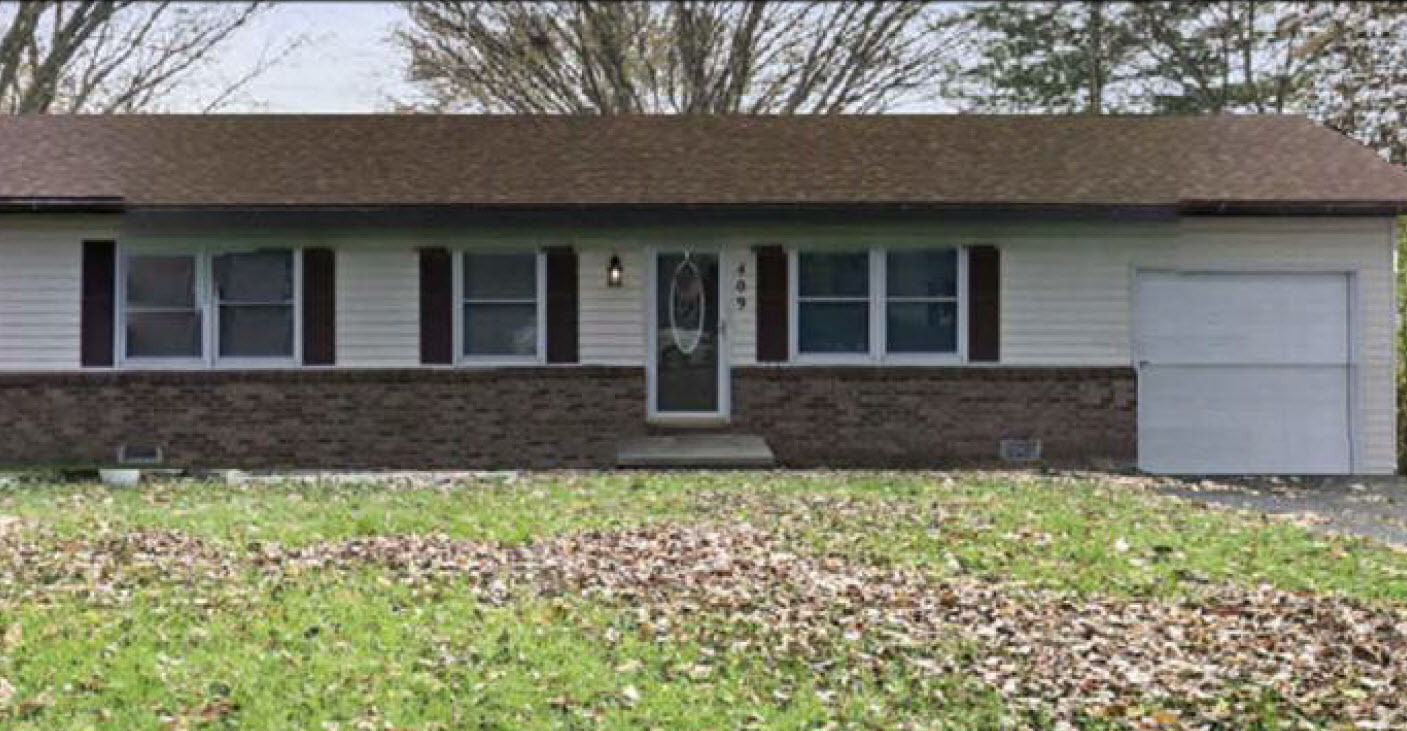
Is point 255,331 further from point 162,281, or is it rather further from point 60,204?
point 60,204

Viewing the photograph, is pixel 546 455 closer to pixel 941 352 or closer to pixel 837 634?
pixel 941 352

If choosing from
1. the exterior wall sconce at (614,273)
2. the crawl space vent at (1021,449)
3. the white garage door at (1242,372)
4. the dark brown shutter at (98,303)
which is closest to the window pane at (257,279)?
the dark brown shutter at (98,303)

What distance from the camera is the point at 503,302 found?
1451 centimetres

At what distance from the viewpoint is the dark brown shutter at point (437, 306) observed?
14375 mm

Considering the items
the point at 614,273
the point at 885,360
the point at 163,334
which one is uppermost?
the point at 614,273

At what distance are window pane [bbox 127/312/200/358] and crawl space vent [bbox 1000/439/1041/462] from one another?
8.68m

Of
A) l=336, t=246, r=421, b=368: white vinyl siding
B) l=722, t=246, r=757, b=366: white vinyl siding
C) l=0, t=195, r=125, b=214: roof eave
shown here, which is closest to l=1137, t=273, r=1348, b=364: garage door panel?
l=722, t=246, r=757, b=366: white vinyl siding

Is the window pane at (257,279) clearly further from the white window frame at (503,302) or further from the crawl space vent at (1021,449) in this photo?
the crawl space vent at (1021,449)

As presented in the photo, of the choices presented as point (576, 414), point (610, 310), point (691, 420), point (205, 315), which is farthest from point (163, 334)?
point (691, 420)

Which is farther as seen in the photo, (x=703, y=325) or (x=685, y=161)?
(x=685, y=161)

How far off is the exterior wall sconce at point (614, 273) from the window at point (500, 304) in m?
0.74

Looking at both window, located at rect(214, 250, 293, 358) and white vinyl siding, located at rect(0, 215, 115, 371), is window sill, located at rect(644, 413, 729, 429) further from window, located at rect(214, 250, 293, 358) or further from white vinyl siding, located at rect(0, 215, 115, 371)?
white vinyl siding, located at rect(0, 215, 115, 371)

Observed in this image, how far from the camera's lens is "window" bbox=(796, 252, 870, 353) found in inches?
572

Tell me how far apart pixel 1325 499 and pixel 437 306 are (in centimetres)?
Result: 893
